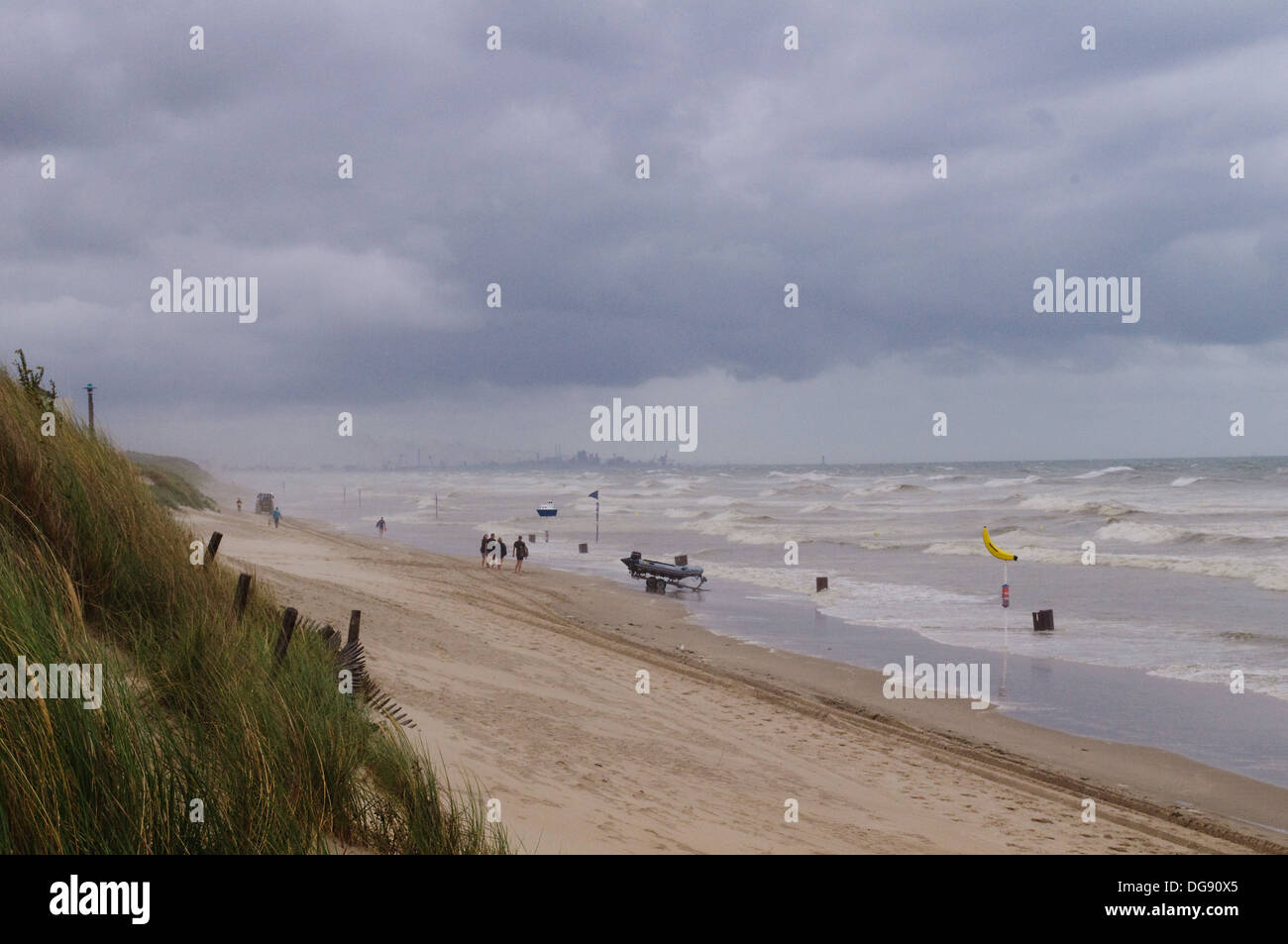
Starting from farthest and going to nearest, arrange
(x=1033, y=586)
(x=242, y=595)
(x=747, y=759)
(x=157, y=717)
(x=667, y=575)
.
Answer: (x=667, y=575) → (x=1033, y=586) → (x=747, y=759) → (x=242, y=595) → (x=157, y=717)

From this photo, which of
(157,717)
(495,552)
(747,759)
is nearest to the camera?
(157,717)

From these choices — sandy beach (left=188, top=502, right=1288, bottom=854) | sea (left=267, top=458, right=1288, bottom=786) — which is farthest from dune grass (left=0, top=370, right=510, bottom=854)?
sea (left=267, top=458, right=1288, bottom=786)

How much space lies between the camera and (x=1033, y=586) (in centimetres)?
2558

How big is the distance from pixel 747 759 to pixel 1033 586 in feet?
61.1

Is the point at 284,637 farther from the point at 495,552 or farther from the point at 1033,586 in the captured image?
the point at 495,552

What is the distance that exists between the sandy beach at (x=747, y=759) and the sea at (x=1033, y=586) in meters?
1.45

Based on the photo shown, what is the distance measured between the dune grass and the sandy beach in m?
1.35

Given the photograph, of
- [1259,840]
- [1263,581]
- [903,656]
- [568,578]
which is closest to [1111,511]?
[1263,581]

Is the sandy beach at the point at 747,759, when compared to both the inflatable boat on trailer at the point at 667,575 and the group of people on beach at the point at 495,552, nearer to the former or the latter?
the inflatable boat on trailer at the point at 667,575

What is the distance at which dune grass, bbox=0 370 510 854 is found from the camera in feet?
11.0

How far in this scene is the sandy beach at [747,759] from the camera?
7.27 metres

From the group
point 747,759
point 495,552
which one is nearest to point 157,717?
point 747,759
